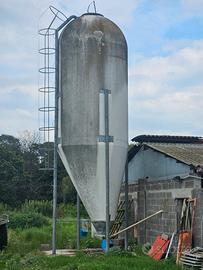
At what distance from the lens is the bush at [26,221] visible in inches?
1000

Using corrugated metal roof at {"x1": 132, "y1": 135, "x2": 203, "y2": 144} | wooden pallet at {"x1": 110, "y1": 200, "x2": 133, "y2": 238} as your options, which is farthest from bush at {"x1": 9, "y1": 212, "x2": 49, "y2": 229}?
corrugated metal roof at {"x1": 132, "y1": 135, "x2": 203, "y2": 144}

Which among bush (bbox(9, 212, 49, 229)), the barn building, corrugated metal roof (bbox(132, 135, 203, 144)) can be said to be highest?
corrugated metal roof (bbox(132, 135, 203, 144))

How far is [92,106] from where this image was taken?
14383mm

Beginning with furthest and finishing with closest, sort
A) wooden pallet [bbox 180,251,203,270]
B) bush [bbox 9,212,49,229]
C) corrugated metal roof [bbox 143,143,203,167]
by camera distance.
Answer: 1. bush [bbox 9,212,49,229]
2. corrugated metal roof [bbox 143,143,203,167]
3. wooden pallet [bbox 180,251,203,270]

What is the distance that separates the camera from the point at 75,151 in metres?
14.4

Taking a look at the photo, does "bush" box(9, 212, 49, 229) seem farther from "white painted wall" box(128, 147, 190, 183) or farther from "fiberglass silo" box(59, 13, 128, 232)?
"fiberglass silo" box(59, 13, 128, 232)

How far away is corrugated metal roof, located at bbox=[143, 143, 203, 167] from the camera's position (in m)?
14.2

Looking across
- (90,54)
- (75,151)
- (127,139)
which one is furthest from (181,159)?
(90,54)

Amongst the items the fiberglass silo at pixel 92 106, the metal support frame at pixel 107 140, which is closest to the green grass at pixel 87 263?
the metal support frame at pixel 107 140

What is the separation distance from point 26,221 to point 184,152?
1271 centimetres

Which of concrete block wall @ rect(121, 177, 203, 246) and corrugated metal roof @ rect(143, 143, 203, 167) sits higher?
corrugated metal roof @ rect(143, 143, 203, 167)

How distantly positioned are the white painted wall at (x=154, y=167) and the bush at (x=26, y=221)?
8.98 m

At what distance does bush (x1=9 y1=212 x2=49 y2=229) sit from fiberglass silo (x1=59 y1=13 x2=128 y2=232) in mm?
11671

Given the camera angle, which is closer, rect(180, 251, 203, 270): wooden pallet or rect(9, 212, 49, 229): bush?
rect(180, 251, 203, 270): wooden pallet
